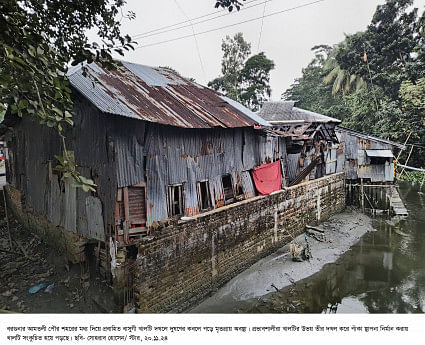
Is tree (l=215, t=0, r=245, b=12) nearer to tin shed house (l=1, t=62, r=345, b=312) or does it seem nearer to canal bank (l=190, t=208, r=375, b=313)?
tin shed house (l=1, t=62, r=345, b=312)

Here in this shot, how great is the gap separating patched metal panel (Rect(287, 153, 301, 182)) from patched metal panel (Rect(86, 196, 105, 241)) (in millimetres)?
9438

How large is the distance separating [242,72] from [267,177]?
1521 centimetres

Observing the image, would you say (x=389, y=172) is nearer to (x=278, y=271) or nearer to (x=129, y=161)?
(x=278, y=271)

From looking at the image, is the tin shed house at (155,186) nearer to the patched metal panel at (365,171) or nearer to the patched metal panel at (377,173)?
the patched metal panel at (365,171)

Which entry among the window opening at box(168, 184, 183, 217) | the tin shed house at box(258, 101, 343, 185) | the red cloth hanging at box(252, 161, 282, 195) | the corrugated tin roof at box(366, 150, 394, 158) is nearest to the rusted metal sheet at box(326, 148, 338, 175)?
the tin shed house at box(258, 101, 343, 185)

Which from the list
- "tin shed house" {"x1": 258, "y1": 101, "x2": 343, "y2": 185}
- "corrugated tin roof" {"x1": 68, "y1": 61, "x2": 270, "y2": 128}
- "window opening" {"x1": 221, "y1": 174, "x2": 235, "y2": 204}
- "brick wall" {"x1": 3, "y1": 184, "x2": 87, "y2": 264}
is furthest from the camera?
"tin shed house" {"x1": 258, "y1": 101, "x2": 343, "y2": 185}

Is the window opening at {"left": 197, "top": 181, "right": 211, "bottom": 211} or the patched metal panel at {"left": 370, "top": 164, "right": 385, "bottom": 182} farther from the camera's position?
the patched metal panel at {"left": 370, "top": 164, "right": 385, "bottom": 182}

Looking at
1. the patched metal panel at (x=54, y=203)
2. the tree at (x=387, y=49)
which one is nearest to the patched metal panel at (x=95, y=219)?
the patched metal panel at (x=54, y=203)

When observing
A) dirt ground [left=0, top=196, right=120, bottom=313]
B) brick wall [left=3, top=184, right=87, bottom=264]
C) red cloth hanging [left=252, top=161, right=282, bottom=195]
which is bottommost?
dirt ground [left=0, top=196, right=120, bottom=313]

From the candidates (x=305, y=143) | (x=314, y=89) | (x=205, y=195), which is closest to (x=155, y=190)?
(x=205, y=195)

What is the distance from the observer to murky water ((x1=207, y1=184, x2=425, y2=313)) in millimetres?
8422

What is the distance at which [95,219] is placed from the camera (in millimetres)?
6746

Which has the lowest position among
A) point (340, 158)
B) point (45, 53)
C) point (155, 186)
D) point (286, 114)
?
point (155, 186)

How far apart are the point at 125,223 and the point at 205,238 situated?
2.72 metres
